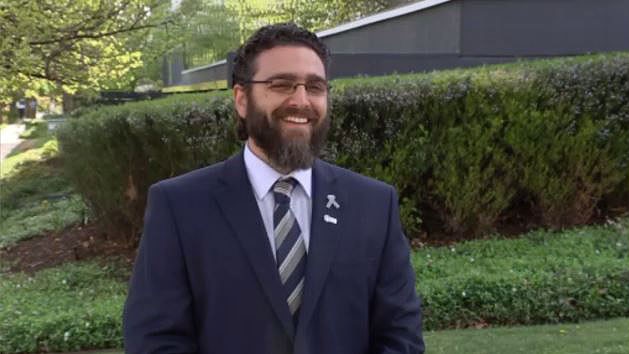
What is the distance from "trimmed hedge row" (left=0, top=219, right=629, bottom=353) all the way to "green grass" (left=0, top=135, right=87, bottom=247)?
5.54 m

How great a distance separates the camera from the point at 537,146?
8789 millimetres

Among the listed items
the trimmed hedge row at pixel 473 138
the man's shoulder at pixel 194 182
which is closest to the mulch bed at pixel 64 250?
the trimmed hedge row at pixel 473 138

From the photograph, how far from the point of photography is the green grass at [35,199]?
13228 millimetres

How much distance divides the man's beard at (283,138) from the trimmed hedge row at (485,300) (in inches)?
177

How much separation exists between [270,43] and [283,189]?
41 cm

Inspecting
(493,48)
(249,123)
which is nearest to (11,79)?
(493,48)

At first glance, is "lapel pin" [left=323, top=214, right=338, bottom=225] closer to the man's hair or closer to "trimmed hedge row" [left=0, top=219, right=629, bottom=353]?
the man's hair

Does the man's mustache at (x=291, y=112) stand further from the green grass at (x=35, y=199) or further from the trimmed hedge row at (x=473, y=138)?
the green grass at (x=35, y=199)

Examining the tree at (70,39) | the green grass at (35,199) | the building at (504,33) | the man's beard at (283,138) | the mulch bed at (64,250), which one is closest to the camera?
the man's beard at (283,138)

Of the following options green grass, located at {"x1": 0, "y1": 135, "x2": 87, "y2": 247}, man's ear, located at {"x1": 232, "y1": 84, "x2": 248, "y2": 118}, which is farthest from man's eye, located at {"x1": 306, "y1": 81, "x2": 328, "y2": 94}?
green grass, located at {"x1": 0, "y1": 135, "x2": 87, "y2": 247}

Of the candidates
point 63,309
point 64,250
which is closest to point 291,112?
point 63,309

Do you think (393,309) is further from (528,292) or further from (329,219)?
(528,292)

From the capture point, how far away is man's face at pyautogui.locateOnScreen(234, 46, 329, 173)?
2.18 meters

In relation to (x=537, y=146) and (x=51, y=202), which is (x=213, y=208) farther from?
(x=51, y=202)
